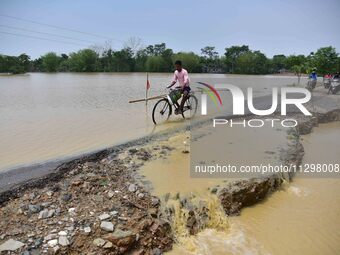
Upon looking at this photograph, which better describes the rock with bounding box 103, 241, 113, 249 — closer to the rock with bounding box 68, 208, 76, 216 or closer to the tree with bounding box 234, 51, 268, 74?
the rock with bounding box 68, 208, 76, 216

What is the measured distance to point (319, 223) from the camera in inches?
187

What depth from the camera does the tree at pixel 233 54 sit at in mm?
79125

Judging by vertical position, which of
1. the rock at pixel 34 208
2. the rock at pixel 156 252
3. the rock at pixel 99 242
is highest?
the rock at pixel 34 208

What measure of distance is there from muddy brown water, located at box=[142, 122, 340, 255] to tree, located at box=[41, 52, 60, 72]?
75841mm

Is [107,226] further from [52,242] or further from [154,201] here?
[154,201]

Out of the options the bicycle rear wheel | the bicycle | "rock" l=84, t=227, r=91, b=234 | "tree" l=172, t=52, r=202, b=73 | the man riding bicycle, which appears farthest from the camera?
"tree" l=172, t=52, r=202, b=73

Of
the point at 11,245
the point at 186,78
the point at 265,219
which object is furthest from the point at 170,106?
the point at 11,245

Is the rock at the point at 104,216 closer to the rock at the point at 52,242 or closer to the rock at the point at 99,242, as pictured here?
the rock at the point at 99,242

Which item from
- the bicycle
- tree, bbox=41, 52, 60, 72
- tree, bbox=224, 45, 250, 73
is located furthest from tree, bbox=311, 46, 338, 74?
tree, bbox=41, 52, 60, 72

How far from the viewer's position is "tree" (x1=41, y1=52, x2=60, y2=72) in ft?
243

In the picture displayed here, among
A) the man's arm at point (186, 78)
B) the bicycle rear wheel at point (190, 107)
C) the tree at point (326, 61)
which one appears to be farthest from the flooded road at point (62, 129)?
the tree at point (326, 61)

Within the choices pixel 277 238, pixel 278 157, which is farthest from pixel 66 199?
pixel 278 157

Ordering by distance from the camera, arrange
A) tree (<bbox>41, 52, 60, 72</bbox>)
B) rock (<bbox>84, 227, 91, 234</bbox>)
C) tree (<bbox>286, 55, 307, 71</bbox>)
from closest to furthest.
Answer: rock (<bbox>84, 227, 91, 234</bbox>) → tree (<bbox>286, 55, 307, 71</bbox>) → tree (<bbox>41, 52, 60, 72</bbox>)

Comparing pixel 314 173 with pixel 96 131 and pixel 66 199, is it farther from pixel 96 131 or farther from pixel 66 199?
pixel 96 131
